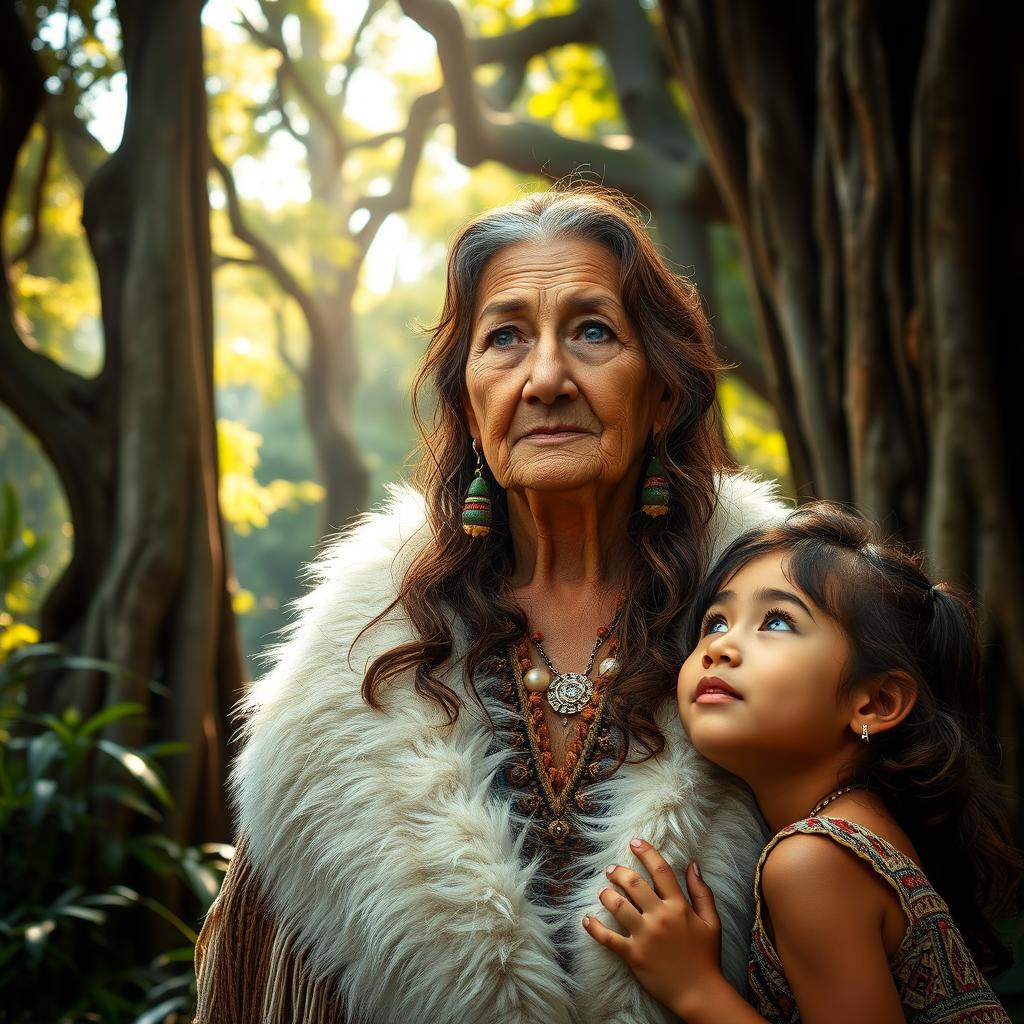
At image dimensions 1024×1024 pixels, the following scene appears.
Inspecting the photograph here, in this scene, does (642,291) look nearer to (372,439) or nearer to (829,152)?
(829,152)

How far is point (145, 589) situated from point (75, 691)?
42 cm

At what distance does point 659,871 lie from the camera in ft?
5.49

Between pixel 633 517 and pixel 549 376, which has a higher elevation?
pixel 549 376

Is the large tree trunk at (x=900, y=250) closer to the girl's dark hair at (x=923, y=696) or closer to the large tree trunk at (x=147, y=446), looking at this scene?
the girl's dark hair at (x=923, y=696)

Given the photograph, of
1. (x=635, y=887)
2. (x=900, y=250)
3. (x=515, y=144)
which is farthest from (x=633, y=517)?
(x=515, y=144)

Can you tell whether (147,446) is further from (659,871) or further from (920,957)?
(920,957)

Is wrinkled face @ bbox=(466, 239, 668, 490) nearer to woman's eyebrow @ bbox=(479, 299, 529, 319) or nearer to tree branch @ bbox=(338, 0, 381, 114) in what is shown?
woman's eyebrow @ bbox=(479, 299, 529, 319)

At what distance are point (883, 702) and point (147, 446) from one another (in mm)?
3120

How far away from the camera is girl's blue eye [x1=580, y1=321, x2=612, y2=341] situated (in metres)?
1.96

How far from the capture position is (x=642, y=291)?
6.59 feet

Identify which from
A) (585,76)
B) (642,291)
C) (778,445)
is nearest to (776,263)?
(642,291)

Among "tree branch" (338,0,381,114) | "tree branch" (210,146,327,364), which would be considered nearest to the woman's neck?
"tree branch" (210,146,327,364)

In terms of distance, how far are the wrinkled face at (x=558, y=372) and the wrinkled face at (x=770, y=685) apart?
1.20ft

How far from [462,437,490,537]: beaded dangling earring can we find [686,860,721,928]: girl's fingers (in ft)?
2.21
